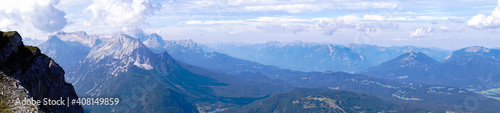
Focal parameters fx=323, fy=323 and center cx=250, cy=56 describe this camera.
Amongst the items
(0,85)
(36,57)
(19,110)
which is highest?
(36,57)

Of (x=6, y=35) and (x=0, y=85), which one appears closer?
(x=0, y=85)

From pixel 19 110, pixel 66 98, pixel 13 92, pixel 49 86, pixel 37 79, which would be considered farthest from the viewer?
pixel 66 98

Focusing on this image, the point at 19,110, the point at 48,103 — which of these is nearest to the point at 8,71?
the point at 48,103

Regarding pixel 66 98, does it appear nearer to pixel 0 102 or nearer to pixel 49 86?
pixel 49 86

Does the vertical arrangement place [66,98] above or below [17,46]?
below

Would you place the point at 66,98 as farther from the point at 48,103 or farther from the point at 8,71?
the point at 8,71

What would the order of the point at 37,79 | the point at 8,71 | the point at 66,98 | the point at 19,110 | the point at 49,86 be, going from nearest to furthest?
the point at 19,110 < the point at 8,71 < the point at 37,79 < the point at 49,86 < the point at 66,98
